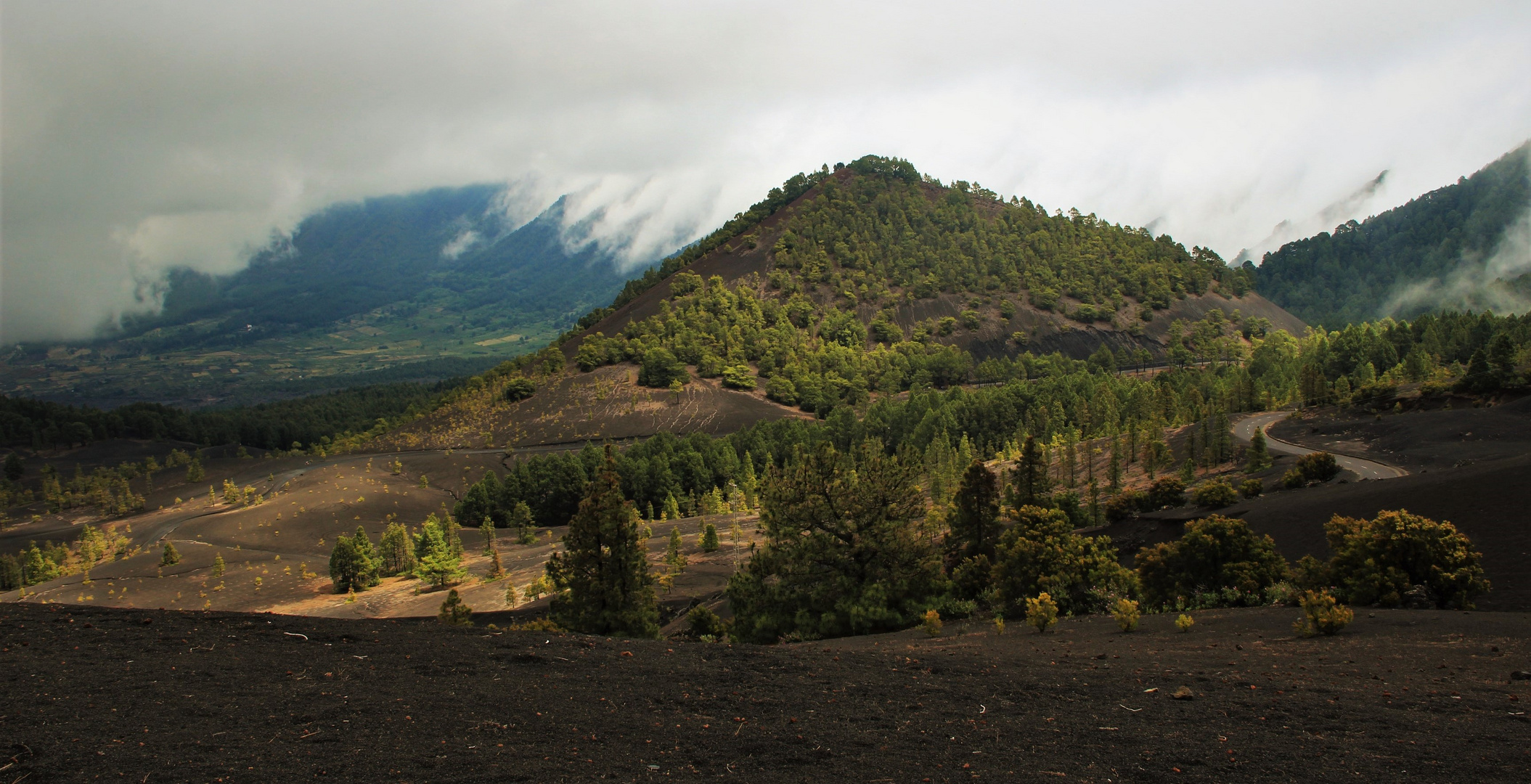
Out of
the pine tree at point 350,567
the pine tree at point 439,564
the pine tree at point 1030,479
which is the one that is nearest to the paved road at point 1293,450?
the pine tree at point 1030,479

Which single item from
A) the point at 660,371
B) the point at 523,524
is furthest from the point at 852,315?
the point at 523,524

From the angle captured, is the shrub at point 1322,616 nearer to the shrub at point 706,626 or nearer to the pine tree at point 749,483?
the shrub at point 706,626

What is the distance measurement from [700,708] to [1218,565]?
20358mm

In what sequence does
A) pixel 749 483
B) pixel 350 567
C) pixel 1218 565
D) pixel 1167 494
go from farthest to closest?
pixel 749 483 < pixel 350 567 < pixel 1167 494 < pixel 1218 565

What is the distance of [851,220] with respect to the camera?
625 feet

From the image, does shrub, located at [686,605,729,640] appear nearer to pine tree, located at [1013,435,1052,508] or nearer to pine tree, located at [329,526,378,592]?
pine tree, located at [1013,435,1052,508]

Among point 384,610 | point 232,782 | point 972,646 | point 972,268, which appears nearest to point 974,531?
point 972,646

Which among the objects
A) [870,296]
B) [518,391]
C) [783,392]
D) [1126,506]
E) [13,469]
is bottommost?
[1126,506]

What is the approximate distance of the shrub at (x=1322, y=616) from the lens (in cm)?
1733

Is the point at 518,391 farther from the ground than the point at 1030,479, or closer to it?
farther from the ground

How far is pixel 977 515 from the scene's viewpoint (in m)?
33.7

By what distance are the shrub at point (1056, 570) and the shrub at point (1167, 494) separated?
20.0 metres

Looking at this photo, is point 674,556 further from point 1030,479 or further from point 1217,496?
point 1217,496

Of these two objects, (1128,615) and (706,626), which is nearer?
(1128,615)
